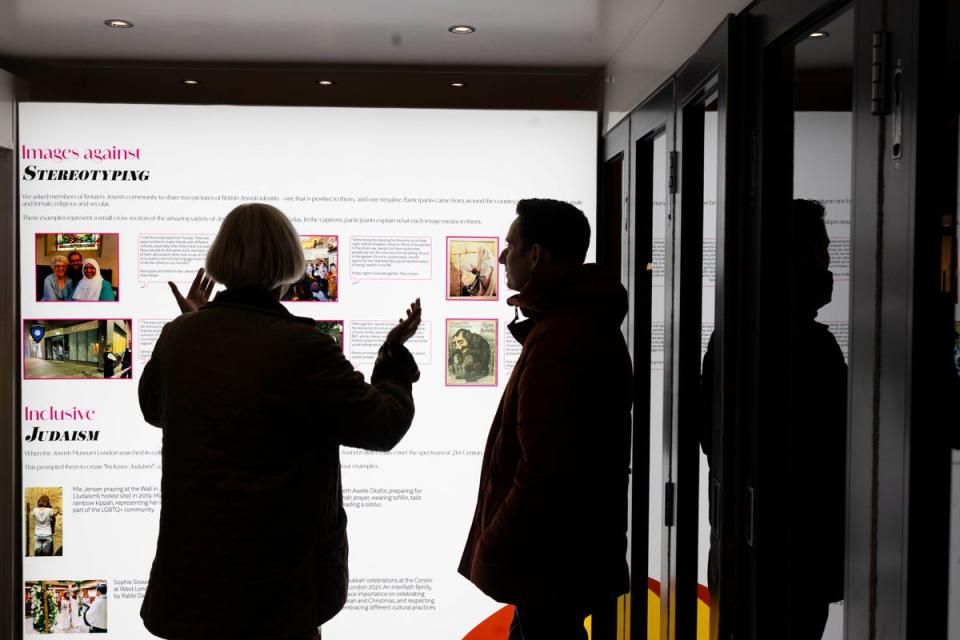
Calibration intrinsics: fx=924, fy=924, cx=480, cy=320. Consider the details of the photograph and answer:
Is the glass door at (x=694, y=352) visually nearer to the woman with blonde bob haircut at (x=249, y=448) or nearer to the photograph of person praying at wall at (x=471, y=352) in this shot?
the woman with blonde bob haircut at (x=249, y=448)

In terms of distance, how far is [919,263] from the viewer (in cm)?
135

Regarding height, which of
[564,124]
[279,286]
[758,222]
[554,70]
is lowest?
[279,286]

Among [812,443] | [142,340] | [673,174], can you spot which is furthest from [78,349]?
[812,443]

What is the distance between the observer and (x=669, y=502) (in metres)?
2.78

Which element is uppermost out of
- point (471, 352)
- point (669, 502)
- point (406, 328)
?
point (406, 328)

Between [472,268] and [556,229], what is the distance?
1.91m

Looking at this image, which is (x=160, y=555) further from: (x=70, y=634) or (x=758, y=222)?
(x=70, y=634)

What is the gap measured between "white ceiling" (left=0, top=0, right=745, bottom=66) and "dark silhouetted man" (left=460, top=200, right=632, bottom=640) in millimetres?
1031

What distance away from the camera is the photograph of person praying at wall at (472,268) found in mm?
4180

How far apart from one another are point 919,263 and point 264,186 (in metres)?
3.26

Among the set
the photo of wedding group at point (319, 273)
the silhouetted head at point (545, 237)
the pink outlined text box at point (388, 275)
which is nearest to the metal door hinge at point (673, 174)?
the silhouetted head at point (545, 237)

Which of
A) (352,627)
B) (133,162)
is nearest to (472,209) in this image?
Result: (133,162)

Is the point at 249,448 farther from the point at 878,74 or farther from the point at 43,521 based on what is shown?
the point at 43,521

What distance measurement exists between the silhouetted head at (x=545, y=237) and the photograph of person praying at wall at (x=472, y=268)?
1.83 metres
